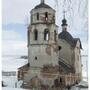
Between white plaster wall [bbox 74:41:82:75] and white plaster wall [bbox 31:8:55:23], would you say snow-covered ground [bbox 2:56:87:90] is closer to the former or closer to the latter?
white plaster wall [bbox 74:41:82:75]

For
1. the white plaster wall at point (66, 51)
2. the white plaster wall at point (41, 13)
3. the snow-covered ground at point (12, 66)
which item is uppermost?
the white plaster wall at point (41, 13)

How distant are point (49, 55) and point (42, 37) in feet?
0.36

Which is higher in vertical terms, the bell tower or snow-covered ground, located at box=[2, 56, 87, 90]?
the bell tower

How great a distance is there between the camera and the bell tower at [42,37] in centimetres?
183

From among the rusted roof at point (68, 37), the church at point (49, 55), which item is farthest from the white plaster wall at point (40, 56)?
the rusted roof at point (68, 37)

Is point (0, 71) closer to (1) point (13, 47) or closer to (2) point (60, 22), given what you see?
(1) point (13, 47)

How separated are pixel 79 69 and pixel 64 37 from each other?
0.19m

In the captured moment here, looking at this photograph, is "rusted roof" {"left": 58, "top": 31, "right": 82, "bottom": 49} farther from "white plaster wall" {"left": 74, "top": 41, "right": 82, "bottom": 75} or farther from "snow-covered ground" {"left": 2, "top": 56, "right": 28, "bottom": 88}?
"snow-covered ground" {"left": 2, "top": 56, "right": 28, "bottom": 88}

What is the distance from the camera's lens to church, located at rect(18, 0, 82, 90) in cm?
183

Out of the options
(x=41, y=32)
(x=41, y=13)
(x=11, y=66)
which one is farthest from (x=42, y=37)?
(x=11, y=66)

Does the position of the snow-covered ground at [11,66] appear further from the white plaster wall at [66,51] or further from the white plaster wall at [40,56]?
the white plaster wall at [66,51]

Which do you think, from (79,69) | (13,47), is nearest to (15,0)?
(13,47)

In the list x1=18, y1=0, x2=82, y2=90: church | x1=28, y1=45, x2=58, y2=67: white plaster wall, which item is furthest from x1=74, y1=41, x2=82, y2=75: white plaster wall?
x1=28, y1=45, x2=58, y2=67: white plaster wall

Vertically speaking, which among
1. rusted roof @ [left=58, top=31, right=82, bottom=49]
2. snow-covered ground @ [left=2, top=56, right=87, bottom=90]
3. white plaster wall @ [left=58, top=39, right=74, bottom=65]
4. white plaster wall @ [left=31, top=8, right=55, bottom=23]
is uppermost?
white plaster wall @ [left=31, top=8, right=55, bottom=23]
